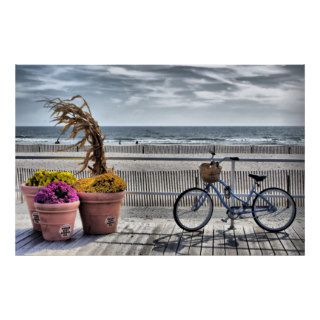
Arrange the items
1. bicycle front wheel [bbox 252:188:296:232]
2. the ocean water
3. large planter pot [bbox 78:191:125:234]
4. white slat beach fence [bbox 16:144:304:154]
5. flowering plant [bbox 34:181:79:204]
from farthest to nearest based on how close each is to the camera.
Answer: white slat beach fence [bbox 16:144:304:154], the ocean water, bicycle front wheel [bbox 252:188:296:232], large planter pot [bbox 78:191:125:234], flowering plant [bbox 34:181:79:204]

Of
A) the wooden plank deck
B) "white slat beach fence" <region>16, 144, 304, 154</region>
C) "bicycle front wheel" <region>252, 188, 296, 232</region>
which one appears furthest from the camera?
"white slat beach fence" <region>16, 144, 304, 154</region>

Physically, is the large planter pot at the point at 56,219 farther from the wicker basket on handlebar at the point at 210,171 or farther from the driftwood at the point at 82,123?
the wicker basket on handlebar at the point at 210,171

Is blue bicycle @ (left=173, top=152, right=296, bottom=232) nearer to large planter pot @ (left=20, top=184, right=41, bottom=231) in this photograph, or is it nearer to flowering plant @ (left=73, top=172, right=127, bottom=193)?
flowering plant @ (left=73, top=172, right=127, bottom=193)

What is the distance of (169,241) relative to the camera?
18.2 feet

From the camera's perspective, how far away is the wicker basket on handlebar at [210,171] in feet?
18.6

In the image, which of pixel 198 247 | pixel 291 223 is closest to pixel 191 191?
pixel 198 247

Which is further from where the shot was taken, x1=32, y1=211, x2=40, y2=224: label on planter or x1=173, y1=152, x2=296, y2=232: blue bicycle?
x1=32, y1=211, x2=40, y2=224: label on planter

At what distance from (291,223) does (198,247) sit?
48.2 inches

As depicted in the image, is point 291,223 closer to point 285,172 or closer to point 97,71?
point 285,172

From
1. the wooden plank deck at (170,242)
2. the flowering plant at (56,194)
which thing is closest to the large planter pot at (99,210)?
the wooden plank deck at (170,242)

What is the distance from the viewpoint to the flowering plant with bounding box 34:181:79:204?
532 centimetres

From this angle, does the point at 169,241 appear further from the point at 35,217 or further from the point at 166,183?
the point at 166,183

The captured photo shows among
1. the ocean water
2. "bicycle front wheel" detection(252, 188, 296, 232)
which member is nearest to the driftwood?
the ocean water

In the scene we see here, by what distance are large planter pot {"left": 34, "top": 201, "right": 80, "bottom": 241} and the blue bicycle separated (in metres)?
1.14
